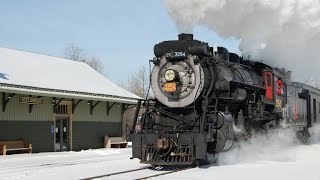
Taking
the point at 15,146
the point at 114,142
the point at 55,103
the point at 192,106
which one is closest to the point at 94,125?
the point at 114,142

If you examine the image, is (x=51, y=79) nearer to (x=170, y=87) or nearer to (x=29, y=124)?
(x=29, y=124)

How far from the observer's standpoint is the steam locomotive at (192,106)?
12586 millimetres

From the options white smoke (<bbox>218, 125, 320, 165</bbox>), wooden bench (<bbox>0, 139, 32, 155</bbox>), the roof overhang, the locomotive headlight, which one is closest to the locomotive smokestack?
the locomotive headlight

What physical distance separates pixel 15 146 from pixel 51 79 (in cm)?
416

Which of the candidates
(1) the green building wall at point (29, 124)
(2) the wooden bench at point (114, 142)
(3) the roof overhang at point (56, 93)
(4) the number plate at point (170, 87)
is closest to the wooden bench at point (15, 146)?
(1) the green building wall at point (29, 124)

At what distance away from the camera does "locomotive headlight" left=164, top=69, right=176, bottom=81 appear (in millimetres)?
13190

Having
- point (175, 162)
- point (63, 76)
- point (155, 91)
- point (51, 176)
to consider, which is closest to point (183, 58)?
point (155, 91)

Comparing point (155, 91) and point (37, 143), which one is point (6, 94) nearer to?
point (37, 143)

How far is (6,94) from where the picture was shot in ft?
66.2

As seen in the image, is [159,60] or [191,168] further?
[159,60]

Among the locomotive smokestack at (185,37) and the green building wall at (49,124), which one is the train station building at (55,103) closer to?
the green building wall at (49,124)

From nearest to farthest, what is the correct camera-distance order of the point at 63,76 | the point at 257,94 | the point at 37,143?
the point at 257,94 < the point at 37,143 < the point at 63,76

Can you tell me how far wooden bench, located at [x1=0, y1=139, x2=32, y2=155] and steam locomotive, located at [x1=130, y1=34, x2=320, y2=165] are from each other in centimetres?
848

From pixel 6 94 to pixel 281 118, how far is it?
36.7 feet
